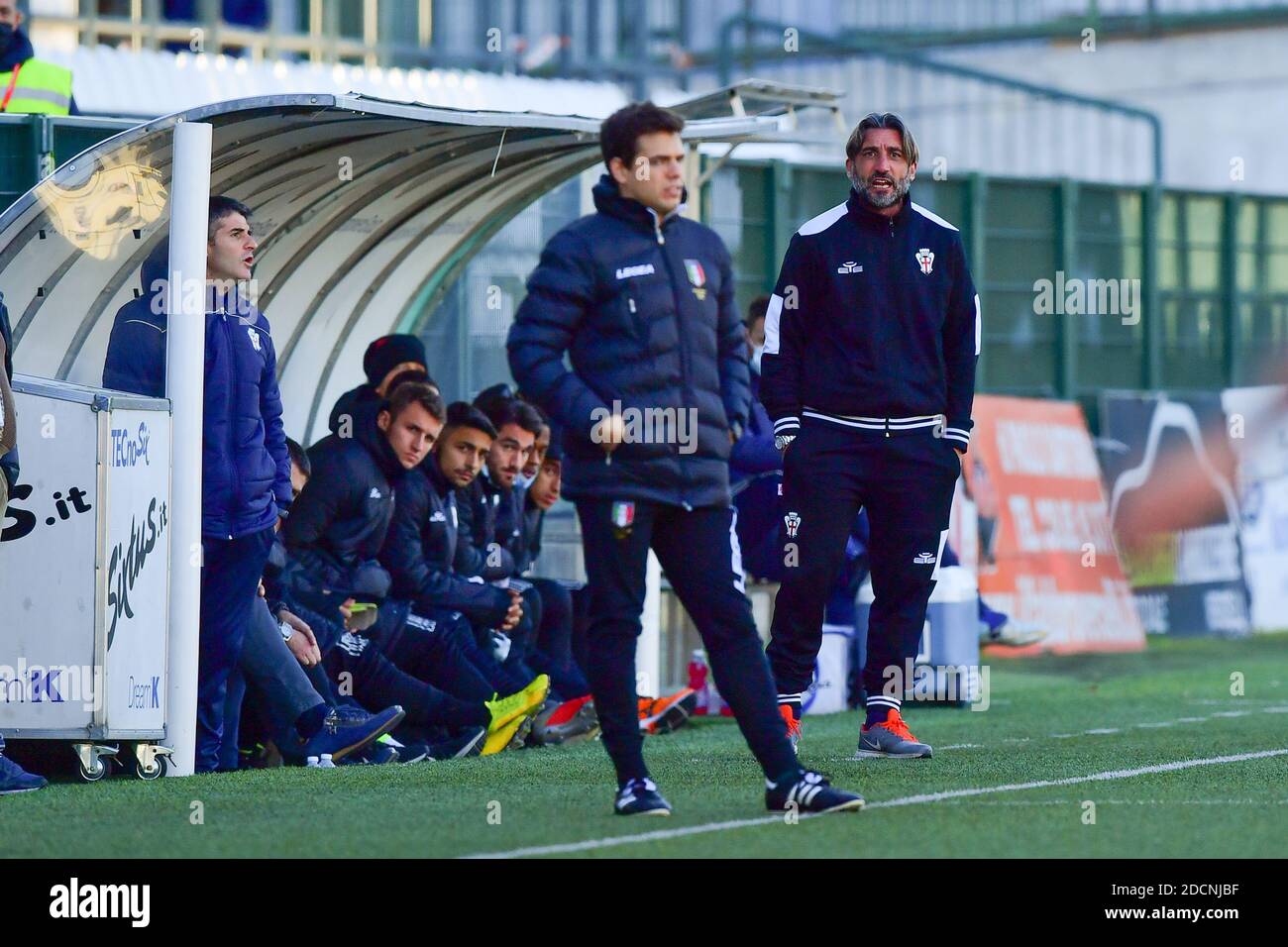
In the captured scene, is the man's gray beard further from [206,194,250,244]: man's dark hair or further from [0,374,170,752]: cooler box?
[0,374,170,752]: cooler box

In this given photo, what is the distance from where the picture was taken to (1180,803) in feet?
23.0

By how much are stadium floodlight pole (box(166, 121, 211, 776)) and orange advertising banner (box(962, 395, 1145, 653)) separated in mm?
7821

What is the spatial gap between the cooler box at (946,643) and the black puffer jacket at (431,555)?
249 centimetres

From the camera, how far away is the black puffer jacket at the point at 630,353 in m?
6.46

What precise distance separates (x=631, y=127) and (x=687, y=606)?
131 cm

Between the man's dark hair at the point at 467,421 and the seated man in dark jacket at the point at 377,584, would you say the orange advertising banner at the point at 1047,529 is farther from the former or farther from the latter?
the seated man in dark jacket at the point at 377,584

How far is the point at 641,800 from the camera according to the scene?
6590 millimetres

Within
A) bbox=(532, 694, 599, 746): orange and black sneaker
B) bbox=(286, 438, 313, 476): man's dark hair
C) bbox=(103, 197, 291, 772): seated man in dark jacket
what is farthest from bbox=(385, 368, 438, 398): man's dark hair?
bbox=(103, 197, 291, 772): seated man in dark jacket

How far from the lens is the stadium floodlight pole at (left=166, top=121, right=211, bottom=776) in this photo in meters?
8.19

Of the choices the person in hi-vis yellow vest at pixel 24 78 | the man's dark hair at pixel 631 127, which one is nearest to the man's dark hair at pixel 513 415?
the person in hi-vis yellow vest at pixel 24 78

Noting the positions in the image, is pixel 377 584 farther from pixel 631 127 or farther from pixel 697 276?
pixel 631 127

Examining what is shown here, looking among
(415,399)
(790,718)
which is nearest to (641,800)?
(790,718)
